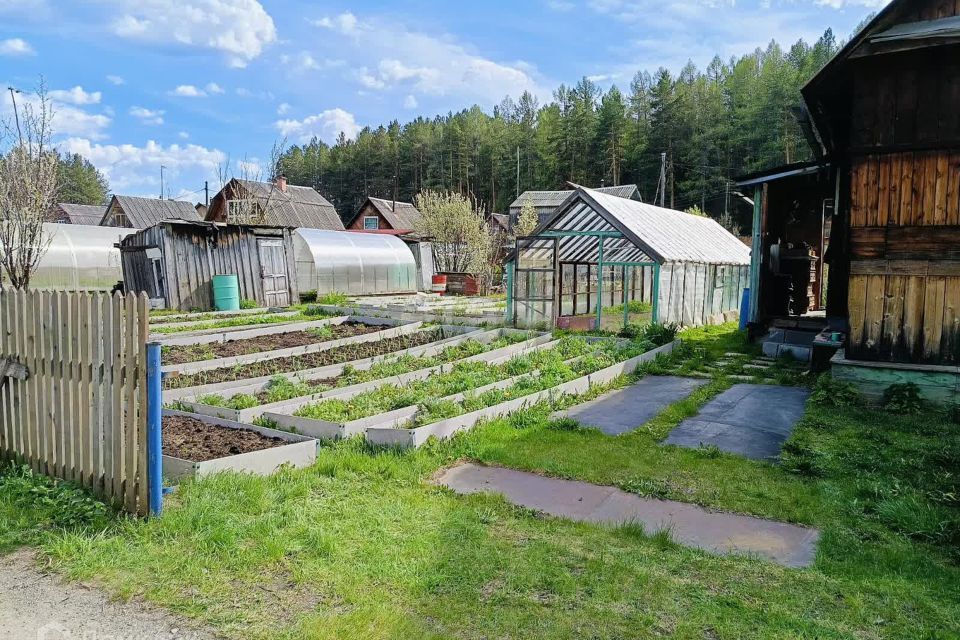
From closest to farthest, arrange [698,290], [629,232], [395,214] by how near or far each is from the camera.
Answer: [629,232] < [698,290] < [395,214]

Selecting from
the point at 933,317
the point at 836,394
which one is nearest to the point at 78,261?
the point at 836,394

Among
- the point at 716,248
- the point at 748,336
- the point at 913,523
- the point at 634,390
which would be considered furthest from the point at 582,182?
the point at 913,523

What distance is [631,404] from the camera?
857 cm

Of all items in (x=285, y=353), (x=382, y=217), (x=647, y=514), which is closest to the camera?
(x=647, y=514)

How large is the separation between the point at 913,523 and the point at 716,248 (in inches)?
624

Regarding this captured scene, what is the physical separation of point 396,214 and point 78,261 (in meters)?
28.0

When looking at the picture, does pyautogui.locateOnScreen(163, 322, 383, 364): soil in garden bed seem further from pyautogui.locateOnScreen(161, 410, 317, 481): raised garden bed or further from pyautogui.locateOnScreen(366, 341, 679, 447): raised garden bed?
pyautogui.locateOnScreen(366, 341, 679, 447): raised garden bed

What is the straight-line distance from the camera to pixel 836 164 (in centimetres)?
1147

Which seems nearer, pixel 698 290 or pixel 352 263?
pixel 698 290

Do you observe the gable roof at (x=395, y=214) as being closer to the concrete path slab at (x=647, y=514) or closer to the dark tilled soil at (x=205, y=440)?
the dark tilled soil at (x=205, y=440)

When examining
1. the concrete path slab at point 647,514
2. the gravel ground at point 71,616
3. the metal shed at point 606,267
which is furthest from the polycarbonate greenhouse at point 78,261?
the gravel ground at point 71,616

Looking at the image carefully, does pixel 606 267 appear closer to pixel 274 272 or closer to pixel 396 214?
pixel 274 272

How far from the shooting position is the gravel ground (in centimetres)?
297

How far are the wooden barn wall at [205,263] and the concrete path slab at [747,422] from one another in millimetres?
16178
